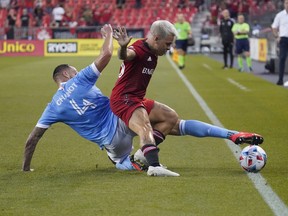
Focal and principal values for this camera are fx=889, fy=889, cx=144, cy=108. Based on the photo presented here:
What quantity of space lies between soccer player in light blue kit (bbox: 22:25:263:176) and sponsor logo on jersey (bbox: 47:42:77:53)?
3741 centimetres

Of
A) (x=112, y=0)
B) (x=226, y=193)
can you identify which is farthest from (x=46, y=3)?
(x=226, y=193)

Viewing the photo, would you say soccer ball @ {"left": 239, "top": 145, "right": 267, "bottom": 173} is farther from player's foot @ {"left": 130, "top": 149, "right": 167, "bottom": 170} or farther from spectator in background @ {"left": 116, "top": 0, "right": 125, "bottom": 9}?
spectator in background @ {"left": 116, "top": 0, "right": 125, "bottom": 9}

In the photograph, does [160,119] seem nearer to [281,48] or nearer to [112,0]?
[281,48]

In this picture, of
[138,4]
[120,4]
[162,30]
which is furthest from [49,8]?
[162,30]

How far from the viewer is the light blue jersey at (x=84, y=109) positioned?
9742 mm

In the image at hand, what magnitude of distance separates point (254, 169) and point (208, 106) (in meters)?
8.46

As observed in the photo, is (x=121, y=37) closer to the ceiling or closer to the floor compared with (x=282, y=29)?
closer to the ceiling

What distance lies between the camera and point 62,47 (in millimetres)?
47375

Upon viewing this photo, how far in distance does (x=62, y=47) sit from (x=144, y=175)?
38572 millimetres

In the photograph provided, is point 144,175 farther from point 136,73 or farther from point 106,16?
point 106,16

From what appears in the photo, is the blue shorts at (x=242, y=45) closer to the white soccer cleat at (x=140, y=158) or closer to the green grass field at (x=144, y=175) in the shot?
the green grass field at (x=144, y=175)

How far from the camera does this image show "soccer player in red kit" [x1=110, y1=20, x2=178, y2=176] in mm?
9148

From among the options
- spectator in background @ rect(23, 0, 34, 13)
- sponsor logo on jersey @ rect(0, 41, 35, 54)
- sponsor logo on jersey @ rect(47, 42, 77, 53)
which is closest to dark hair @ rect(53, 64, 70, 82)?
sponsor logo on jersey @ rect(0, 41, 35, 54)

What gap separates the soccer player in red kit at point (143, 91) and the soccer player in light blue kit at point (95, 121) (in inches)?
6.3
